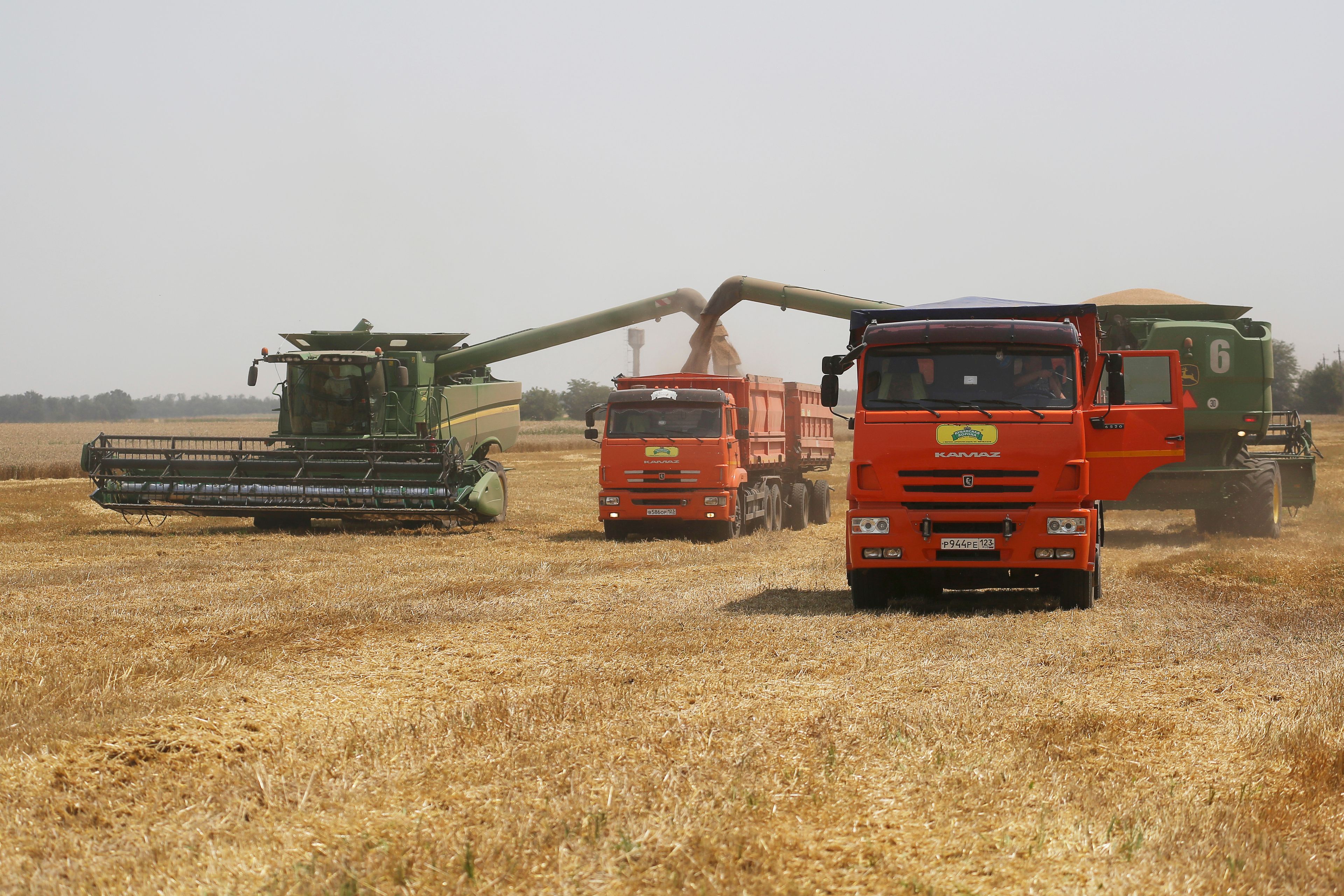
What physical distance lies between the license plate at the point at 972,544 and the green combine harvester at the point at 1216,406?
908cm

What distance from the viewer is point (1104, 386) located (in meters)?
11.7

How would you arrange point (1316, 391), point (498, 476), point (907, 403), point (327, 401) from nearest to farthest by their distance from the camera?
point (907, 403) < point (498, 476) < point (327, 401) < point (1316, 391)

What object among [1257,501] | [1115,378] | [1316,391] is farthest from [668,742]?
[1316,391]

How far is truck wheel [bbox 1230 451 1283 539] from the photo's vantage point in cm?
1948

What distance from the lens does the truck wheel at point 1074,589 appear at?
11.3m

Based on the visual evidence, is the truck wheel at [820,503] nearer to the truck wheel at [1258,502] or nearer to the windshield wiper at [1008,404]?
the truck wheel at [1258,502]

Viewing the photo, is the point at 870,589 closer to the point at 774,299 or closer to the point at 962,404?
the point at 962,404

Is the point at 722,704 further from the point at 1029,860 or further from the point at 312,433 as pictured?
the point at 312,433

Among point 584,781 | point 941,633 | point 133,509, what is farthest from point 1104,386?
point 133,509

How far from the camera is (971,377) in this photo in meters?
11.1

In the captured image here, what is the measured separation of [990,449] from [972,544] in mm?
856

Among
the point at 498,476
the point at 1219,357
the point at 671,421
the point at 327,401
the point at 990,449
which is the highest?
the point at 1219,357

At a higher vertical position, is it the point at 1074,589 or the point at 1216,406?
the point at 1216,406

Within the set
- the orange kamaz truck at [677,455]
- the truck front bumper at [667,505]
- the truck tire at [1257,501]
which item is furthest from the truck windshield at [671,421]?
the truck tire at [1257,501]
